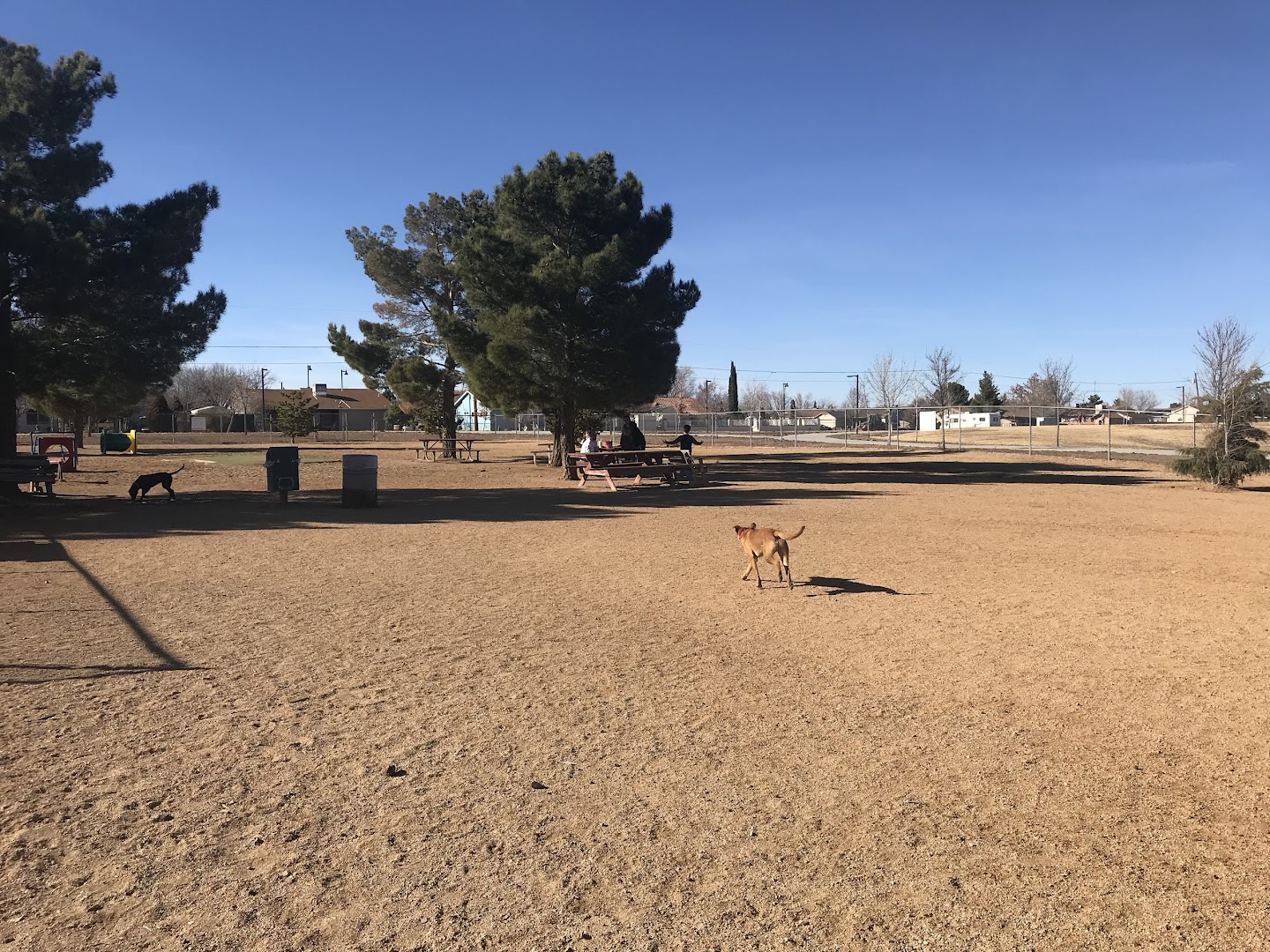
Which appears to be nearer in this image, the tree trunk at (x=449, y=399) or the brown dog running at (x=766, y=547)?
the brown dog running at (x=766, y=547)

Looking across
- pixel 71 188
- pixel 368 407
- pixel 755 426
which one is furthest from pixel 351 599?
pixel 368 407

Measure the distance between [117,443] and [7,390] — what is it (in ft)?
88.5

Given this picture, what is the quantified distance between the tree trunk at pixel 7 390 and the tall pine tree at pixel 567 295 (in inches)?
462

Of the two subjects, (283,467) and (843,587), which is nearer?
(843,587)

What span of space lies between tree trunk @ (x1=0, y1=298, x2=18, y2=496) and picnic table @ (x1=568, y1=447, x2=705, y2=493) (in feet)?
39.7

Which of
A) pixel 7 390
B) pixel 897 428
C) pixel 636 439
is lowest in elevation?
pixel 636 439

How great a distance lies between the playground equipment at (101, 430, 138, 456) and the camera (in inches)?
1556

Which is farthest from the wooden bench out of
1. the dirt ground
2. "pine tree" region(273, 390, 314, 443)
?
"pine tree" region(273, 390, 314, 443)

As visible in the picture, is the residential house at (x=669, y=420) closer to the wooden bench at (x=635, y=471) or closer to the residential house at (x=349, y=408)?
the residential house at (x=349, y=408)

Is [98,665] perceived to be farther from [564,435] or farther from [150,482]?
[564,435]

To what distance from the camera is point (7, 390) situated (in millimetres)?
16016

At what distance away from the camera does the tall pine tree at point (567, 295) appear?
968 inches

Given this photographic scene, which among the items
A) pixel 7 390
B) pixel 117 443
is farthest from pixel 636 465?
pixel 117 443

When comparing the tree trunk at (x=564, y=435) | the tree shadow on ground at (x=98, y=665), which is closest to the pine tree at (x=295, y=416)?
the tree trunk at (x=564, y=435)
